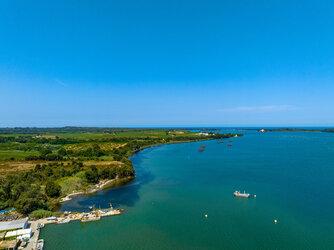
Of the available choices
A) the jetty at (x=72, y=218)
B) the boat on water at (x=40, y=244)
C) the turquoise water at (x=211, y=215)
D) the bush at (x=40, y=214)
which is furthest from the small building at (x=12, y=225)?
the bush at (x=40, y=214)

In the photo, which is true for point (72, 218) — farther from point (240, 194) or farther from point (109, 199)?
point (240, 194)

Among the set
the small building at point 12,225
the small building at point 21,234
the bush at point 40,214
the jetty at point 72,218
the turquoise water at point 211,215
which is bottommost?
the turquoise water at point 211,215

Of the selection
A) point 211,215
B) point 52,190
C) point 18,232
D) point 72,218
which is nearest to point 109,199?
point 72,218

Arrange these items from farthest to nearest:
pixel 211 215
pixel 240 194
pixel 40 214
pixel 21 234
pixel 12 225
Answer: pixel 240 194 → pixel 211 215 → pixel 40 214 → pixel 12 225 → pixel 21 234

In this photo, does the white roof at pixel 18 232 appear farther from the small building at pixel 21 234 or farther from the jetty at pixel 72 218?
the jetty at pixel 72 218

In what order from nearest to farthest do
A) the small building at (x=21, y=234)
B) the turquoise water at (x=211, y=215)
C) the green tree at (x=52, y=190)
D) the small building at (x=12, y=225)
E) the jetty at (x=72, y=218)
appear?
the small building at (x=21, y=234) < the small building at (x=12, y=225) < the turquoise water at (x=211, y=215) < the jetty at (x=72, y=218) < the green tree at (x=52, y=190)

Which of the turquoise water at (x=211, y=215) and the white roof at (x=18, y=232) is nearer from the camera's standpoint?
the white roof at (x=18, y=232)

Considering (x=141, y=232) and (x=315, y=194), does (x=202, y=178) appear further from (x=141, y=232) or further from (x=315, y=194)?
(x=141, y=232)

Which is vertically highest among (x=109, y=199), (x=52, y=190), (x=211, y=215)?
(x=52, y=190)

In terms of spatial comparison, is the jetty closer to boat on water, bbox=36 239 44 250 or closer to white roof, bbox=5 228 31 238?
boat on water, bbox=36 239 44 250

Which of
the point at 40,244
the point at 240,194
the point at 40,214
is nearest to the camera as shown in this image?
the point at 40,244

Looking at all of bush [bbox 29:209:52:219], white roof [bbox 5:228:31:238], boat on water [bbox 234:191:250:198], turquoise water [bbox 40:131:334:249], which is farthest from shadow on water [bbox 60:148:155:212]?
boat on water [bbox 234:191:250:198]

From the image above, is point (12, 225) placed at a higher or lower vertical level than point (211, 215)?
higher
